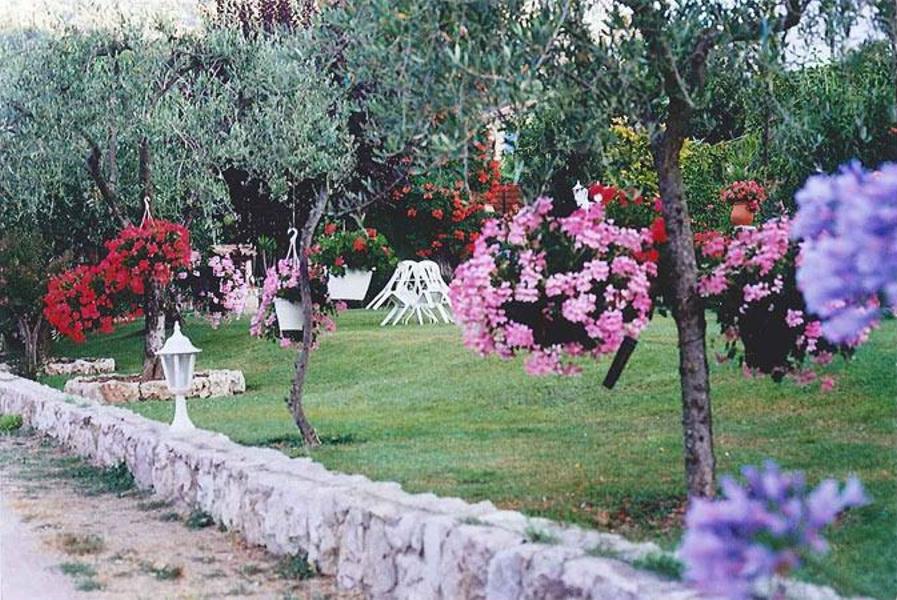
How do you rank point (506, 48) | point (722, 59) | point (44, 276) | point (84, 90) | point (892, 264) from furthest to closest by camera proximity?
point (44, 276)
point (84, 90)
point (722, 59)
point (506, 48)
point (892, 264)

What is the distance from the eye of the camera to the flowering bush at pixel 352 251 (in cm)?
1617

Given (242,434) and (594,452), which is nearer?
(594,452)

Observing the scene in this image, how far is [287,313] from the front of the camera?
15336 millimetres

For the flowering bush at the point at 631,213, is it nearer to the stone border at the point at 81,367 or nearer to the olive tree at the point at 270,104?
the olive tree at the point at 270,104

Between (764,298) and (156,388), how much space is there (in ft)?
36.0

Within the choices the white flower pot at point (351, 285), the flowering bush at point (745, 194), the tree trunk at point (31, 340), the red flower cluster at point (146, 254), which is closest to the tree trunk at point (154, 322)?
the red flower cluster at point (146, 254)

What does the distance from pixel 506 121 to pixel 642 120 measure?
2.25 feet

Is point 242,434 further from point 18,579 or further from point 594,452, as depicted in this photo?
point 18,579

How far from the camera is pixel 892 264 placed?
80.0 inches

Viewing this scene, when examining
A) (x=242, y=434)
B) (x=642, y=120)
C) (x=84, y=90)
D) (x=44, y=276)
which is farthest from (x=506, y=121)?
(x=44, y=276)

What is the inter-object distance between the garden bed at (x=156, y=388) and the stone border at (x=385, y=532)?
Result: 5.38 metres

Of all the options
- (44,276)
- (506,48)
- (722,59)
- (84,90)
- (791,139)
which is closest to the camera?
(506,48)

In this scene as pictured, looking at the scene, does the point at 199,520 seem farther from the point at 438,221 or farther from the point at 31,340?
the point at 438,221

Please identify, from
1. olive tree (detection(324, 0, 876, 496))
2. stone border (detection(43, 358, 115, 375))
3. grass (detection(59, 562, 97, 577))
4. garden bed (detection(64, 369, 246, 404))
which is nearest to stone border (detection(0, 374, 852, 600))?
grass (detection(59, 562, 97, 577))
